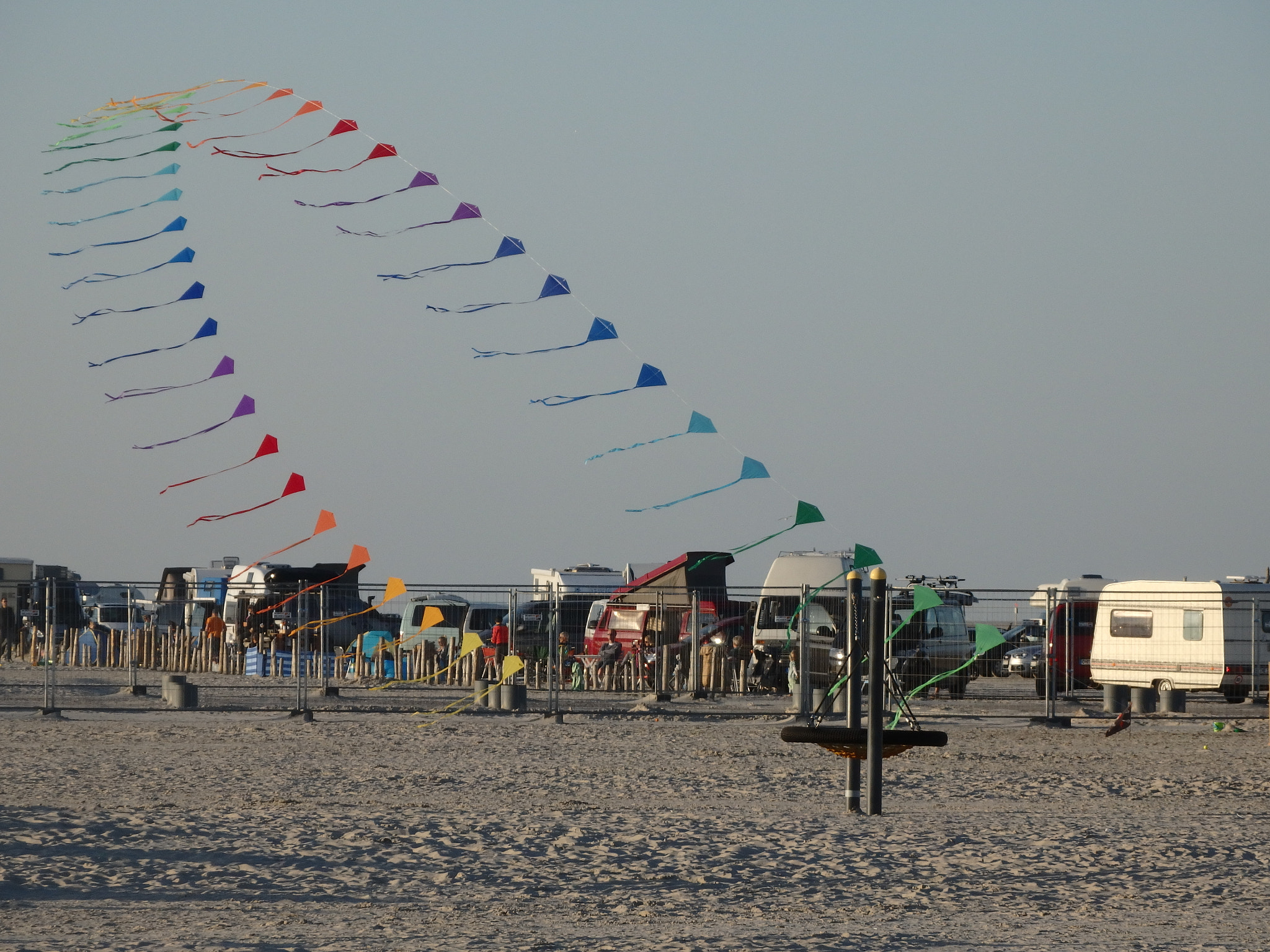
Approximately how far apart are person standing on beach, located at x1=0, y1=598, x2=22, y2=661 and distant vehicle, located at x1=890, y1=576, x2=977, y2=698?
19.0 m

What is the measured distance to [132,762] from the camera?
14.6 metres

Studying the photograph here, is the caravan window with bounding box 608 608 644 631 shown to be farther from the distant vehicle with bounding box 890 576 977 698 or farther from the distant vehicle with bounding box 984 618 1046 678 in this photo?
the distant vehicle with bounding box 984 618 1046 678

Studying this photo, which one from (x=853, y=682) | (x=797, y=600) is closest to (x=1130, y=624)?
(x=797, y=600)

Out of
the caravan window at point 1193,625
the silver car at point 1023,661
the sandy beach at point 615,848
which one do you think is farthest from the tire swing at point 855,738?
the silver car at point 1023,661

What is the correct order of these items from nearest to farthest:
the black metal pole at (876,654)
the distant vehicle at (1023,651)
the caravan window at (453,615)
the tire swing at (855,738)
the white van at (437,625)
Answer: the black metal pole at (876,654) < the tire swing at (855,738) < the white van at (437,625) < the caravan window at (453,615) < the distant vehicle at (1023,651)

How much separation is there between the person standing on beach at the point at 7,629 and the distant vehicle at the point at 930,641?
1901 centimetres

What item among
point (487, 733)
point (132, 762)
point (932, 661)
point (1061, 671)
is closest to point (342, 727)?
point (487, 733)

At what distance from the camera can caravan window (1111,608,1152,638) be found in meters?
24.6

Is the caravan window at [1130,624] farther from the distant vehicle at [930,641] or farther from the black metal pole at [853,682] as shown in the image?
the black metal pole at [853,682]

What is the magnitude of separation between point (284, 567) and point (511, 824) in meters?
27.8

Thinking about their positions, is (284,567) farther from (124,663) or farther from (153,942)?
(153,942)

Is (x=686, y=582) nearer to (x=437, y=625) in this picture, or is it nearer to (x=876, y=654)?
(x=437, y=625)

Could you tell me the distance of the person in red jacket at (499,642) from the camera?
25.8 metres

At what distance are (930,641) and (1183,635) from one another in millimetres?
4023
